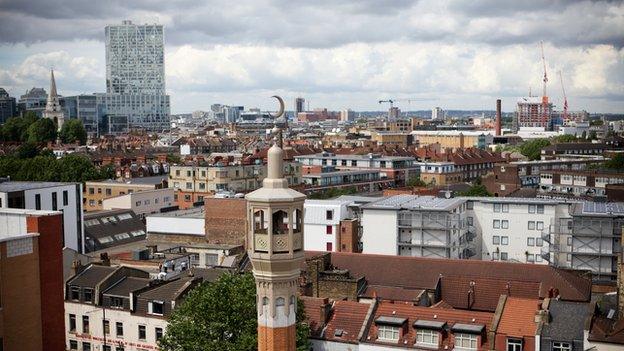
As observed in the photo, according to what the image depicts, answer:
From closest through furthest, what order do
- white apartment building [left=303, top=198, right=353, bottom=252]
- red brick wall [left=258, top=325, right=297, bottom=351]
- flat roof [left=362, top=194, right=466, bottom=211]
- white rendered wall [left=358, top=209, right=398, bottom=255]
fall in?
red brick wall [left=258, top=325, right=297, bottom=351], flat roof [left=362, top=194, right=466, bottom=211], white rendered wall [left=358, top=209, right=398, bottom=255], white apartment building [left=303, top=198, right=353, bottom=252]

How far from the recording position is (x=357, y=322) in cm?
3462

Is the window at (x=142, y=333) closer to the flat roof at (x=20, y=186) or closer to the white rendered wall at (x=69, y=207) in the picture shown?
the flat roof at (x=20, y=186)

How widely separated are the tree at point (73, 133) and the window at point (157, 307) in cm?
16126

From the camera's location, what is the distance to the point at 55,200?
201 feet

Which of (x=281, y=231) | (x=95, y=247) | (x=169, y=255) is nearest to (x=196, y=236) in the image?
(x=95, y=247)

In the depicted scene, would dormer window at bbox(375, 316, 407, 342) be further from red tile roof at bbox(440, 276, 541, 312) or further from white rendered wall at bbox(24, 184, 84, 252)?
white rendered wall at bbox(24, 184, 84, 252)

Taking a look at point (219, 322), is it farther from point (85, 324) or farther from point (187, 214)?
point (187, 214)

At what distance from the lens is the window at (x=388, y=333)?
33219 millimetres

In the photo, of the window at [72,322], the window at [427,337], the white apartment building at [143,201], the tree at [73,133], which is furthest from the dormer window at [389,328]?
the tree at [73,133]

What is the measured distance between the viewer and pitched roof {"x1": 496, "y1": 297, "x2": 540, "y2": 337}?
31.7 metres

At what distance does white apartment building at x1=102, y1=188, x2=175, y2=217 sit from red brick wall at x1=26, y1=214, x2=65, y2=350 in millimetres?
49957

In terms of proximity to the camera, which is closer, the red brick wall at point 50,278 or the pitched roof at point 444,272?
the red brick wall at point 50,278

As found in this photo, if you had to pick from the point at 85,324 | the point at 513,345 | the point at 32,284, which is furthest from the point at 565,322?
the point at 85,324

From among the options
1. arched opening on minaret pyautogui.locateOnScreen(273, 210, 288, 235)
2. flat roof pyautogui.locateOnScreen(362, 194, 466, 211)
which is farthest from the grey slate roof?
flat roof pyautogui.locateOnScreen(362, 194, 466, 211)
